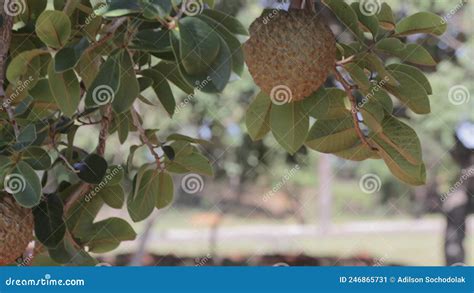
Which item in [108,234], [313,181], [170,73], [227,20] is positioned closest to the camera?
[227,20]

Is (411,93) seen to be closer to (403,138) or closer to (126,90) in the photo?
(403,138)

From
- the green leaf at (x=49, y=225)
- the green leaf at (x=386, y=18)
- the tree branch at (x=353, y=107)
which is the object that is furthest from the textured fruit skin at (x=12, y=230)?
the green leaf at (x=386, y=18)

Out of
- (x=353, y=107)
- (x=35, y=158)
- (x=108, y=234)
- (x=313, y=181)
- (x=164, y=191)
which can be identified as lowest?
(x=313, y=181)

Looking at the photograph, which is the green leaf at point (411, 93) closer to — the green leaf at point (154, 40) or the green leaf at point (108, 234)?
the green leaf at point (154, 40)

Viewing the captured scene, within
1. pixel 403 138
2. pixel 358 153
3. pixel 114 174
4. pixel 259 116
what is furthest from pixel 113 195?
pixel 403 138

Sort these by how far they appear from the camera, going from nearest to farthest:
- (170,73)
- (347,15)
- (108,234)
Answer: (347,15)
(170,73)
(108,234)

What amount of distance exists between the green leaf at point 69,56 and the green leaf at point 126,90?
68mm

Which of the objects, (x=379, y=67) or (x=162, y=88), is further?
(x=162, y=88)

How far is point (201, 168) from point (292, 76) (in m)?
0.44

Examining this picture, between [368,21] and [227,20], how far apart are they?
0.29 m

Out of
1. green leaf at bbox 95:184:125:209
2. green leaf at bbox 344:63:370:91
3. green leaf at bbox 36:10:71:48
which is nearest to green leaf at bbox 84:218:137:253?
green leaf at bbox 95:184:125:209

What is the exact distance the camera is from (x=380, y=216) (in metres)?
16.1

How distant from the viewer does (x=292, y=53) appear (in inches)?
44.4

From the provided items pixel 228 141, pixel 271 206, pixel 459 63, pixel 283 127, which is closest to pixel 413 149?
pixel 283 127
